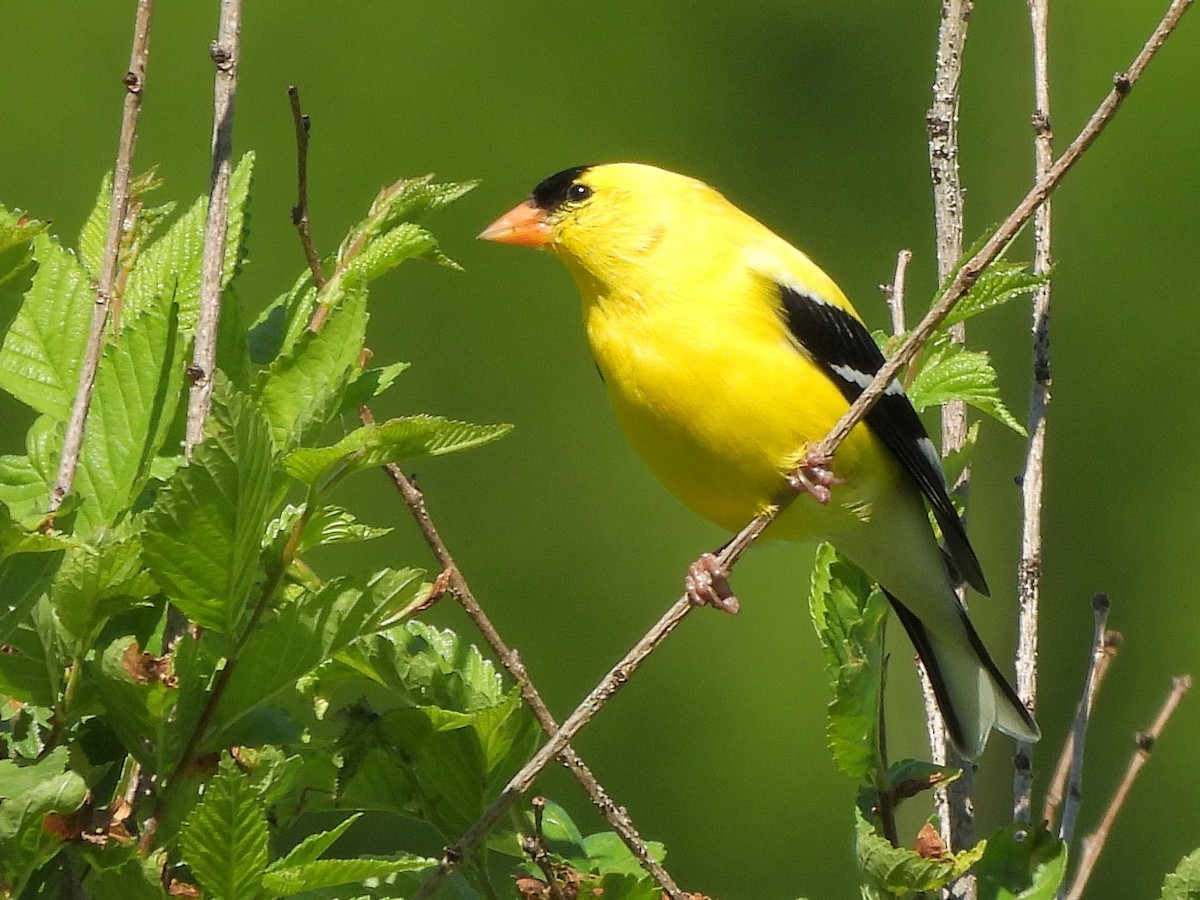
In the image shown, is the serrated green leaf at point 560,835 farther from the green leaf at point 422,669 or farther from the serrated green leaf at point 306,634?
the serrated green leaf at point 306,634

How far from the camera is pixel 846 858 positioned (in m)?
5.18

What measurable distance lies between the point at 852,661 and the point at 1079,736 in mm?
512

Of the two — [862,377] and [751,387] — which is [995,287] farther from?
[862,377]

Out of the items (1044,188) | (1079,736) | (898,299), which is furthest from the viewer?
(898,299)

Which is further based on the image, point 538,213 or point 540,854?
point 538,213

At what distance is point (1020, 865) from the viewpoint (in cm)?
129

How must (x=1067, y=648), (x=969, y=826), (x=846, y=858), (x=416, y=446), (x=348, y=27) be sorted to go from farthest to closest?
(x=1067, y=648) → (x=348, y=27) → (x=846, y=858) → (x=969, y=826) → (x=416, y=446)

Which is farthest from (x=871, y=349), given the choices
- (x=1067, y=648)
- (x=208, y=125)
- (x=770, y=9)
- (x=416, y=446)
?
(x=770, y=9)

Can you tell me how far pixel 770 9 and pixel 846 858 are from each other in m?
3.64

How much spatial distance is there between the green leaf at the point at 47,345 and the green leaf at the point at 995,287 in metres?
0.70

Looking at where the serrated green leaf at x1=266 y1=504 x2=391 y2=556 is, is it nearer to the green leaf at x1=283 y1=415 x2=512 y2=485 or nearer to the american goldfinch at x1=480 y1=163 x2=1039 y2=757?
the green leaf at x1=283 y1=415 x2=512 y2=485

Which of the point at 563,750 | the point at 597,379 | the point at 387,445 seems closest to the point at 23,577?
the point at 387,445

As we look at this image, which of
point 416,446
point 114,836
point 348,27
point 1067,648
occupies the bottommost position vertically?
point 1067,648

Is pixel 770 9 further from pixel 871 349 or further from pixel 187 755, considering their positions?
pixel 187 755
